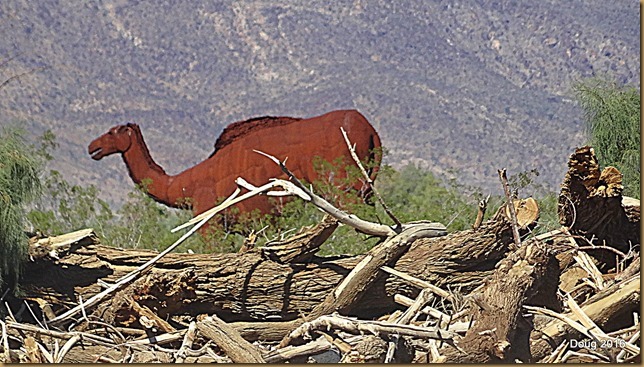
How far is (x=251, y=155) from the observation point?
436 inches

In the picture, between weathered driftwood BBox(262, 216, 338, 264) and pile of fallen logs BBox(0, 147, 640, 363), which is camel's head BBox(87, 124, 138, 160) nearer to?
pile of fallen logs BBox(0, 147, 640, 363)

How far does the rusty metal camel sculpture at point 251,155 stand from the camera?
10883 millimetres

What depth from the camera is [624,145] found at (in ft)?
29.4

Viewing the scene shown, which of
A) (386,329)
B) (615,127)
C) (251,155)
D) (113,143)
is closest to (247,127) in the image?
(251,155)

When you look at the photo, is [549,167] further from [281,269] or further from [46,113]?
[281,269]

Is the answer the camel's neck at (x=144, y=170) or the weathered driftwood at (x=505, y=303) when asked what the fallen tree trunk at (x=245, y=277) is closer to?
the weathered driftwood at (x=505, y=303)

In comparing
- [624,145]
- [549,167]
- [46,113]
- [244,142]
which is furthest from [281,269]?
[46,113]

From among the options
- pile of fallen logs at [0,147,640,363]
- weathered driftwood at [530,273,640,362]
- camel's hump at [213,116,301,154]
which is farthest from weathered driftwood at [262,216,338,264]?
camel's hump at [213,116,301,154]

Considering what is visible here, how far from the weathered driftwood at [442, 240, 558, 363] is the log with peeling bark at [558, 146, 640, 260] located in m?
1.22

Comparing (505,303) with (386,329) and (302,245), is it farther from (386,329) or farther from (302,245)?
(302,245)

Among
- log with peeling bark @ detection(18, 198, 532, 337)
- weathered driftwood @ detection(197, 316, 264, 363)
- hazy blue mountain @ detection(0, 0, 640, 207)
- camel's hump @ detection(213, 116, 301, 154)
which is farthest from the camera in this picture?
hazy blue mountain @ detection(0, 0, 640, 207)

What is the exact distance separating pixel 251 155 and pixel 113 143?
1.71 m

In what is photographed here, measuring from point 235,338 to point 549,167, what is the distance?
1940cm

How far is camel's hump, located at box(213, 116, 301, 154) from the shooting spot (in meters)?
11.8
